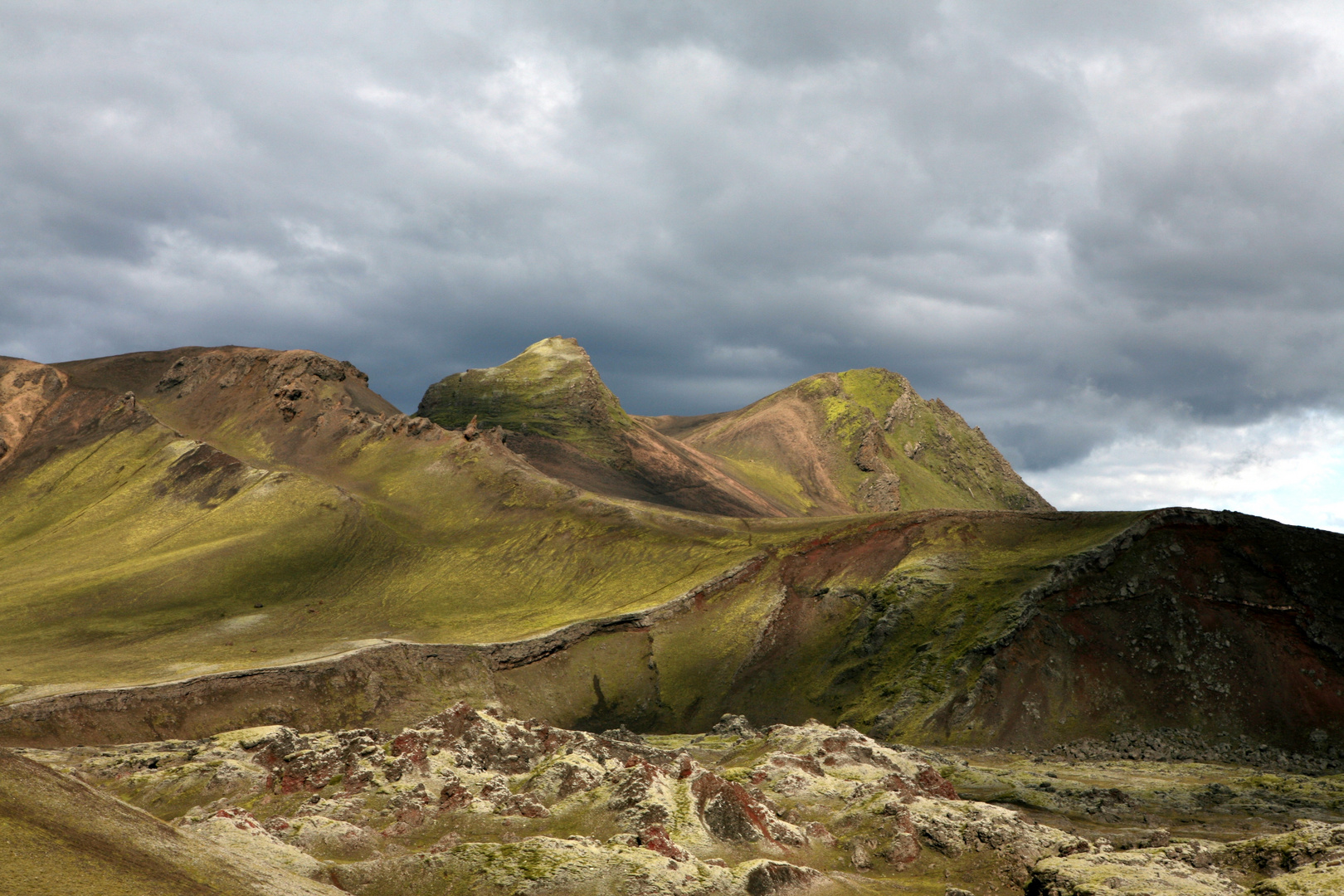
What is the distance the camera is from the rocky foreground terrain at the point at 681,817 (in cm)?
3972

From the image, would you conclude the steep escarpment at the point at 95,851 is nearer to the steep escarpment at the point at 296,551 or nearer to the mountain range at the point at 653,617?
the mountain range at the point at 653,617

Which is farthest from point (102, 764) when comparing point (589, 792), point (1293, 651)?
point (1293, 651)

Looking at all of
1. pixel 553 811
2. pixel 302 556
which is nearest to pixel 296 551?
pixel 302 556

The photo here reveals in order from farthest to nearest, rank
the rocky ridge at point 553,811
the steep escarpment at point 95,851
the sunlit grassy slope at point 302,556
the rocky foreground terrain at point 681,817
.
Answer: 1. the sunlit grassy slope at point 302,556
2. the rocky ridge at point 553,811
3. the rocky foreground terrain at point 681,817
4. the steep escarpment at point 95,851

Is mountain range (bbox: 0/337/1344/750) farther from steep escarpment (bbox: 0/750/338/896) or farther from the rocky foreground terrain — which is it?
steep escarpment (bbox: 0/750/338/896)

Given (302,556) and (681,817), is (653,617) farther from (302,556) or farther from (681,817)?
(681,817)

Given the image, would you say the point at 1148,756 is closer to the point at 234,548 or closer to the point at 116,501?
the point at 234,548

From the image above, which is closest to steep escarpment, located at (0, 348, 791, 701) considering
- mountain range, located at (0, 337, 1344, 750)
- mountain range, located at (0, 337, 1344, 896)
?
mountain range, located at (0, 337, 1344, 750)

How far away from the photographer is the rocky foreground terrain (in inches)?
1564

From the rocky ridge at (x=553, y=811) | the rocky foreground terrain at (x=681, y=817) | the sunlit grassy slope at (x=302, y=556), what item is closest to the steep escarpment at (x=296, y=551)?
the sunlit grassy slope at (x=302, y=556)

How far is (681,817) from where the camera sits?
4828 centimetres

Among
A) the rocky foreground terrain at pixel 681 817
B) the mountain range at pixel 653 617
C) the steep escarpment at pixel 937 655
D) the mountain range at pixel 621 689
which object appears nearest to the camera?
the rocky foreground terrain at pixel 681 817

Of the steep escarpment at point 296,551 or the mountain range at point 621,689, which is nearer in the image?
the mountain range at point 621,689

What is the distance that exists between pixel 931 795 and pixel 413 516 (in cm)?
12138
